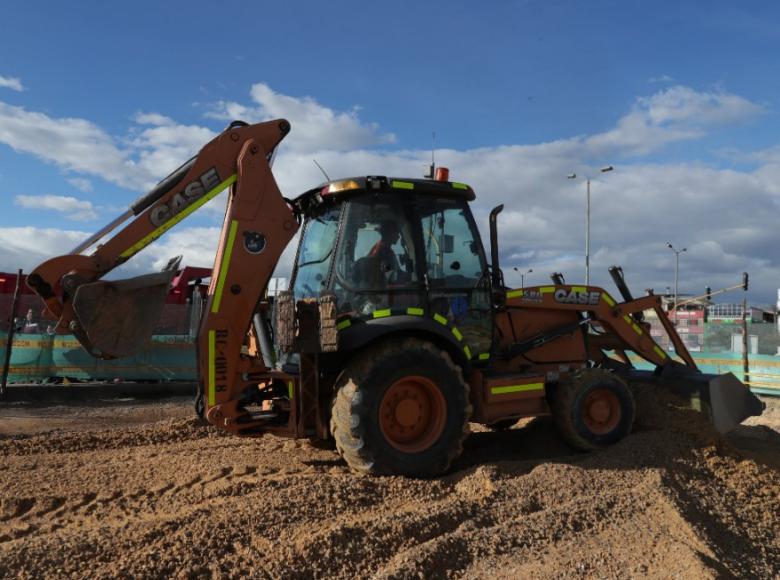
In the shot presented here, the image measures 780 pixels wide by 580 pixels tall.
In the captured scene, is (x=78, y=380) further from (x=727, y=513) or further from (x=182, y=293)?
(x=727, y=513)

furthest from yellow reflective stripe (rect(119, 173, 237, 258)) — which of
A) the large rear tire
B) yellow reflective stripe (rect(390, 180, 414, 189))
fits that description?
the large rear tire

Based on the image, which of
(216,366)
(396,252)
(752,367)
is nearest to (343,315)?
(396,252)

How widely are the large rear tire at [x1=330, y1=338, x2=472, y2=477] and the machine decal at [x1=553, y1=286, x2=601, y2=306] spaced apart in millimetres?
2131

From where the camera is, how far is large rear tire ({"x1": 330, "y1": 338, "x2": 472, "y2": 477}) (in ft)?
17.7

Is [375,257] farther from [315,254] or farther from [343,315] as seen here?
[315,254]

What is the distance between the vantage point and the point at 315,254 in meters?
6.41

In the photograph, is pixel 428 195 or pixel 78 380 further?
pixel 78 380

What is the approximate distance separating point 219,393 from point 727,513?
419cm

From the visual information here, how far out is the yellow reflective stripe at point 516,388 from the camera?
629cm

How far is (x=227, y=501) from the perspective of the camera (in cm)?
466

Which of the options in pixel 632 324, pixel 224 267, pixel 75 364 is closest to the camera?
pixel 224 267

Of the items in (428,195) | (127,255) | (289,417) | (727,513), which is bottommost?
(727,513)

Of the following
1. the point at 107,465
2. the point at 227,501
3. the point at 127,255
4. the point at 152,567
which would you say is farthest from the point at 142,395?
the point at 152,567

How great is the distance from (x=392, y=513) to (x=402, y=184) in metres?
2.93
